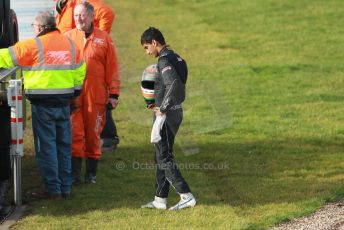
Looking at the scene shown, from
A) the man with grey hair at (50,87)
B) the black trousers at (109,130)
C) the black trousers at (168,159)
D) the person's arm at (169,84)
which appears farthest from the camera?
the black trousers at (109,130)

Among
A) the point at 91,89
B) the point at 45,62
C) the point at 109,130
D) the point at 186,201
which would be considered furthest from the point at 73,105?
the point at 109,130

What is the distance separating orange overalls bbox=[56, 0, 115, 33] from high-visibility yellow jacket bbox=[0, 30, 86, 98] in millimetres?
1571

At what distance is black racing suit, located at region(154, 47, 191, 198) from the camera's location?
9219 millimetres

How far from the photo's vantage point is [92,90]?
10.4 meters

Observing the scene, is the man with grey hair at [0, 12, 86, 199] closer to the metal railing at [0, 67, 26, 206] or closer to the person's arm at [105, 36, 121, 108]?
the metal railing at [0, 67, 26, 206]

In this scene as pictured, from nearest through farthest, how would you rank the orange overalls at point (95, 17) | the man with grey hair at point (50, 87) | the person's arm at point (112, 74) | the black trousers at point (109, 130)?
the man with grey hair at point (50, 87) → the person's arm at point (112, 74) → the orange overalls at point (95, 17) → the black trousers at point (109, 130)

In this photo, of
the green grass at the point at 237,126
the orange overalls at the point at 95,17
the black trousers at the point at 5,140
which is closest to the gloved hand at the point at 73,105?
the green grass at the point at 237,126

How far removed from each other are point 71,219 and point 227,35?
12.6m

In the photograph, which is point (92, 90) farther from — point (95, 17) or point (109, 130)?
point (109, 130)

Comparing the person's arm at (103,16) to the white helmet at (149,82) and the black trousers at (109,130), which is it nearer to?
the black trousers at (109,130)

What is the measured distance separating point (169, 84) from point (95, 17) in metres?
2.82

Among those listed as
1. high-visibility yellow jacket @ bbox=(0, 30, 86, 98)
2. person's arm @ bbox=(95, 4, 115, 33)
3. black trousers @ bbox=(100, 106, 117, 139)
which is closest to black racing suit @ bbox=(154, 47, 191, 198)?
high-visibility yellow jacket @ bbox=(0, 30, 86, 98)

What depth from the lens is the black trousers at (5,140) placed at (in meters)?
9.48

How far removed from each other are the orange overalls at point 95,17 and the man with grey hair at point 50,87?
150 cm
